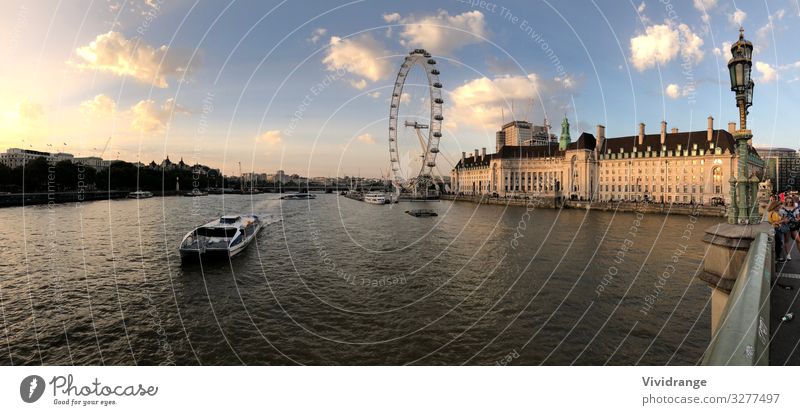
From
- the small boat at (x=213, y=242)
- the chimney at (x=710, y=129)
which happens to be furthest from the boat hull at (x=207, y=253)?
the chimney at (x=710, y=129)

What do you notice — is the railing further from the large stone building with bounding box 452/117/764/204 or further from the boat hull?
the large stone building with bounding box 452/117/764/204

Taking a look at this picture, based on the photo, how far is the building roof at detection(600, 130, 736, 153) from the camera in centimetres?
7400

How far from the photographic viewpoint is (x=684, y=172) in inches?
3049

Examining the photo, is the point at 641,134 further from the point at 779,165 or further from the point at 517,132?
the point at 517,132

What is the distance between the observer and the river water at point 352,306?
10578 millimetres

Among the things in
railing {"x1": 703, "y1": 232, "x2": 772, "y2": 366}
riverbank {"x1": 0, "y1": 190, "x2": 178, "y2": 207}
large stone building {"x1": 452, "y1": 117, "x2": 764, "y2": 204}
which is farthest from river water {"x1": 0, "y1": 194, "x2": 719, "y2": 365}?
large stone building {"x1": 452, "y1": 117, "x2": 764, "y2": 204}

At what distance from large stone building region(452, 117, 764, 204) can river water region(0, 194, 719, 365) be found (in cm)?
6201

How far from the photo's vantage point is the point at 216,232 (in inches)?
1001

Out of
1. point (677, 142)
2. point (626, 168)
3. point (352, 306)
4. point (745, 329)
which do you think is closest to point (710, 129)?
point (677, 142)

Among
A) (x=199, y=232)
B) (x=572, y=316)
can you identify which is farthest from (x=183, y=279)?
(x=572, y=316)

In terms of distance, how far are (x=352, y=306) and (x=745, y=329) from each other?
12.4 metres

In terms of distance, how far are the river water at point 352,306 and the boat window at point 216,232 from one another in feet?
6.32

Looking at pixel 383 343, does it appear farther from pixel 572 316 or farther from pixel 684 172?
pixel 684 172
